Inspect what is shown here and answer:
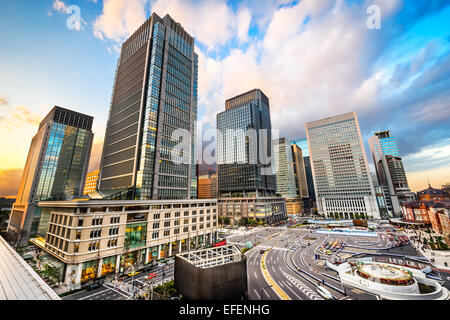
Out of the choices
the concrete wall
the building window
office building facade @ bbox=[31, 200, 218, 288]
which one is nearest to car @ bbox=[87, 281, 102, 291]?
office building facade @ bbox=[31, 200, 218, 288]

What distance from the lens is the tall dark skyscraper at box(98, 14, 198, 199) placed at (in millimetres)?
76750

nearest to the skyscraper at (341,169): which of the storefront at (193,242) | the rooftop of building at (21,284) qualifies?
the storefront at (193,242)

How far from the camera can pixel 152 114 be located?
79938 mm

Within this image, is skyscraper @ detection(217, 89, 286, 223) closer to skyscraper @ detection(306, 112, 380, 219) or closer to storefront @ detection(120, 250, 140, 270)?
skyscraper @ detection(306, 112, 380, 219)

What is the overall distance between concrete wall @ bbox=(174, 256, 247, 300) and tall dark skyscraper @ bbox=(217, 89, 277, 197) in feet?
371

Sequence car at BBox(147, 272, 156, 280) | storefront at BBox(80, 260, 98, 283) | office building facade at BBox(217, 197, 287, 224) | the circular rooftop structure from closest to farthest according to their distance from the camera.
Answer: the circular rooftop structure → storefront at BBox(80, 260, 98, 283) → car at BBox(147, 272, 156, 280) → office building facade at BBox(217, 197, 287, 224)

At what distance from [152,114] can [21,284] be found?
215 feet

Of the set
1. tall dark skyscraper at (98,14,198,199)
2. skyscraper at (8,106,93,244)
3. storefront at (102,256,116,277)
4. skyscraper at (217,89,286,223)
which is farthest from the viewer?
skyscraper at (217,89,286,223)

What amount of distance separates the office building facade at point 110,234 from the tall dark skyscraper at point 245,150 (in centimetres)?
8391

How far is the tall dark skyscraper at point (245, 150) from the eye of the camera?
147 metres

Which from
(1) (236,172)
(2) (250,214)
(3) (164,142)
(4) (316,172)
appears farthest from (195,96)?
(4) (316,172)

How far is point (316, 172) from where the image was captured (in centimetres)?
18150

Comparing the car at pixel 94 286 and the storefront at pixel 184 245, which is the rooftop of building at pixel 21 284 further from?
the storefront at pixel 184 245
